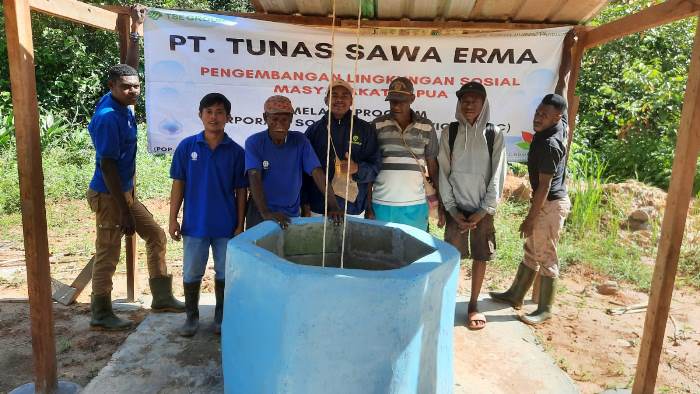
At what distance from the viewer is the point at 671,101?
825 centimetres

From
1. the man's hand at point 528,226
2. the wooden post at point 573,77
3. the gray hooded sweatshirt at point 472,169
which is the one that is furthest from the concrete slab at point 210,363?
A: the wooden post at point 573,77

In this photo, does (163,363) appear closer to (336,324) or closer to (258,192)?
(258,192)

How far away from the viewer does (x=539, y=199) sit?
3629mm

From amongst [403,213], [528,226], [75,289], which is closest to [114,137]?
[75,289]

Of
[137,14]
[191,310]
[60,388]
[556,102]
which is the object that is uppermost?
[137,14]

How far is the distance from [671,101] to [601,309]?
18.0ft

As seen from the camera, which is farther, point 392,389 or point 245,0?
point 245,0

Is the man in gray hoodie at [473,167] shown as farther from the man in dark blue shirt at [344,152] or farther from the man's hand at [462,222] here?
the man in dark blue shirt at [344,152]

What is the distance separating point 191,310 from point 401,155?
184 centimetres

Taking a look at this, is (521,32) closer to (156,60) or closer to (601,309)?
(601,309)

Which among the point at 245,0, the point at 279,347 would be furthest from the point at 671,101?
the point at 245,0

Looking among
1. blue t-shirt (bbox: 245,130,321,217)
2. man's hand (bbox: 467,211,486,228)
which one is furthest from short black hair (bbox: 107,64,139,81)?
man's hand (bbox: 467,211,486,228)

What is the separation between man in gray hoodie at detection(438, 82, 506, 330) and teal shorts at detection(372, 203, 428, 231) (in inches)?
7.3

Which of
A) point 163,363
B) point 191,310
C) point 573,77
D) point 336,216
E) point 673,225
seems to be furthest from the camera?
point 573,77
